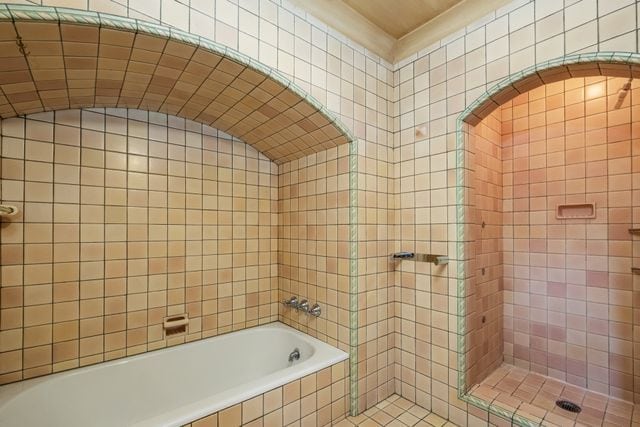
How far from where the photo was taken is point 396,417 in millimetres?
1932

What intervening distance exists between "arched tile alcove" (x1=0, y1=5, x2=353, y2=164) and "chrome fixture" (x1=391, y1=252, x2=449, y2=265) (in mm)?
893

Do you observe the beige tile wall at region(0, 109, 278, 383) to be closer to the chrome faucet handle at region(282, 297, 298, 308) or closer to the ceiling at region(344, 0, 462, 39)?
the chrome faucet handle at region(282, 297, 298, 308)

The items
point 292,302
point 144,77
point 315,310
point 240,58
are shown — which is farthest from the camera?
point 292,302

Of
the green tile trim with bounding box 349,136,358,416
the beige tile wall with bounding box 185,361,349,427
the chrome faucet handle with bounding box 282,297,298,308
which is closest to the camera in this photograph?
the beige tile wall with bounding box 185,361,349,427

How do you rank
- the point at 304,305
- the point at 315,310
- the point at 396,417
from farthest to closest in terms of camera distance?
the point at 304,305 < the point at 315,310 < the point at 396,417

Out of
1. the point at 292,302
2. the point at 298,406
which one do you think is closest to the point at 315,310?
the point at 292,302

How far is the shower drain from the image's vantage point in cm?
187

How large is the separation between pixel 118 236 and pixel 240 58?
1349mm

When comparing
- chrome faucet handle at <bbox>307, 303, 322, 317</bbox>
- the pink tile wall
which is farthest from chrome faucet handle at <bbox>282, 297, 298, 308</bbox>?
the pink tile wall

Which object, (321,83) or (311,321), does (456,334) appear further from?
(321,83)

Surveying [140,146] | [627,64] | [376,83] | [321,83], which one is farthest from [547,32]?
[140,146]

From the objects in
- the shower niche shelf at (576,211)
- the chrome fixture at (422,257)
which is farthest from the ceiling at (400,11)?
the shower niche shelf at (576,211)

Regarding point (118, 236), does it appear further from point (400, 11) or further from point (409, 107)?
point (400, 11)

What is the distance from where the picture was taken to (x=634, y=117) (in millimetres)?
2008
